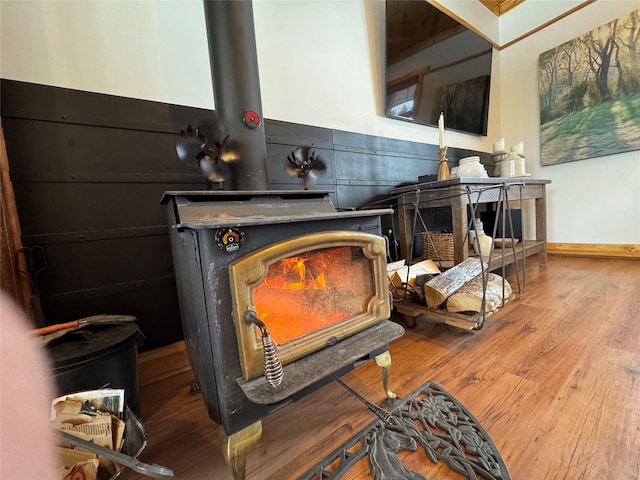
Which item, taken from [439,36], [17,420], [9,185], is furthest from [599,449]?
[439,36]

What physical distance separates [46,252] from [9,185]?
0.24 metres

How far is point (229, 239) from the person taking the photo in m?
0.56

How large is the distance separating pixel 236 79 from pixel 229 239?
2.22ft

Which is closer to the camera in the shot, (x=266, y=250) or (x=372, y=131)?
(x=266, y=250)

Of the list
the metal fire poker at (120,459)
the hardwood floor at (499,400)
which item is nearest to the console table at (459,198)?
the hardwood floor at (499,400)

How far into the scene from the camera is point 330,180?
165 cm

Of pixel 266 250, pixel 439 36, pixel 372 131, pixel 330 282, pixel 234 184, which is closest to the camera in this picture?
pixel 266 250

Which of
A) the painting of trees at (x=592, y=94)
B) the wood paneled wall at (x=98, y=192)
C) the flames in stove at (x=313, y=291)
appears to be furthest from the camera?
the painting of trees at (x=592, y=94)

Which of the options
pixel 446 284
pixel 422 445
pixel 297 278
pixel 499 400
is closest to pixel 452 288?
pixel 446 284

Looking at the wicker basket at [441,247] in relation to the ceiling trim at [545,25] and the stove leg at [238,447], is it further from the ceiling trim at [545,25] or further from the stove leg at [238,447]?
the ceiling trim at [545,25]

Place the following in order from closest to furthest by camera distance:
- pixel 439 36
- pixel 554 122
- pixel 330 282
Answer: pixel 330 282 → pixel 439 36 → pixel 554 122

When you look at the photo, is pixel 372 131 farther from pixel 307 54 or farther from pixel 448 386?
pixel 448 386

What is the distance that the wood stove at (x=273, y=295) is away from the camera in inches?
22.2

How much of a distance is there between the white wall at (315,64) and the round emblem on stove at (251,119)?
492mm
